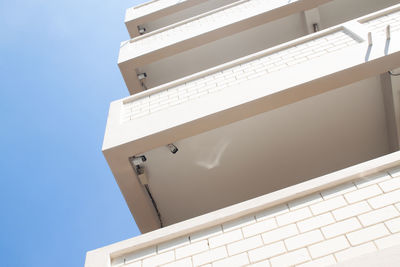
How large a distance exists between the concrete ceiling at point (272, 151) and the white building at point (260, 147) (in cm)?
1

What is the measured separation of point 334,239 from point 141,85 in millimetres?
5624

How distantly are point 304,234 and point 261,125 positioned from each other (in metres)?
2.30

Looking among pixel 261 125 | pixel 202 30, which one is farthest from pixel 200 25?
pixel 261 125

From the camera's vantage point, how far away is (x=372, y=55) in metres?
4.39

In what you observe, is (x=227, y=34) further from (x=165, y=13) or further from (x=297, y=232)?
(x=297, y=232)

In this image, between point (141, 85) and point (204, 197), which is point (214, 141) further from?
point (141, 85)

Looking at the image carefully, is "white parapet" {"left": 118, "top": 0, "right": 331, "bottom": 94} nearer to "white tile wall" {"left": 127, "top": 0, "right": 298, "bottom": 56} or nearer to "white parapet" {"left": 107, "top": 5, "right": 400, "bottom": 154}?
"white tile wall" {"left": 127, "top": 0, "right": 298, "bottom": 56}

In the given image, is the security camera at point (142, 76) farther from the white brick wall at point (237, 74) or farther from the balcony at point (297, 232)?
the balcony at point (297, 232)

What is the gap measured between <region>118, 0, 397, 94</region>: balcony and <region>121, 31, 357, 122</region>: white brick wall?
2101 mm

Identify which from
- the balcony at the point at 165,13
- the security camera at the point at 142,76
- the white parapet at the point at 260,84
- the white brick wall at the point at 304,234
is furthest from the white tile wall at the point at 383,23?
the balcony at the point at 165,13

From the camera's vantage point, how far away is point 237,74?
5133mm

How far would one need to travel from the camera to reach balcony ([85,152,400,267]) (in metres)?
2.71

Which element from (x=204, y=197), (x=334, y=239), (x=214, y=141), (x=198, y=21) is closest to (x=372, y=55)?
(x=214, y=141)

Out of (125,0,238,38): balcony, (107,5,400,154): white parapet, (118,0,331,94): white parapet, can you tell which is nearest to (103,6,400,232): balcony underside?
(107,5,400,154): white parapet
